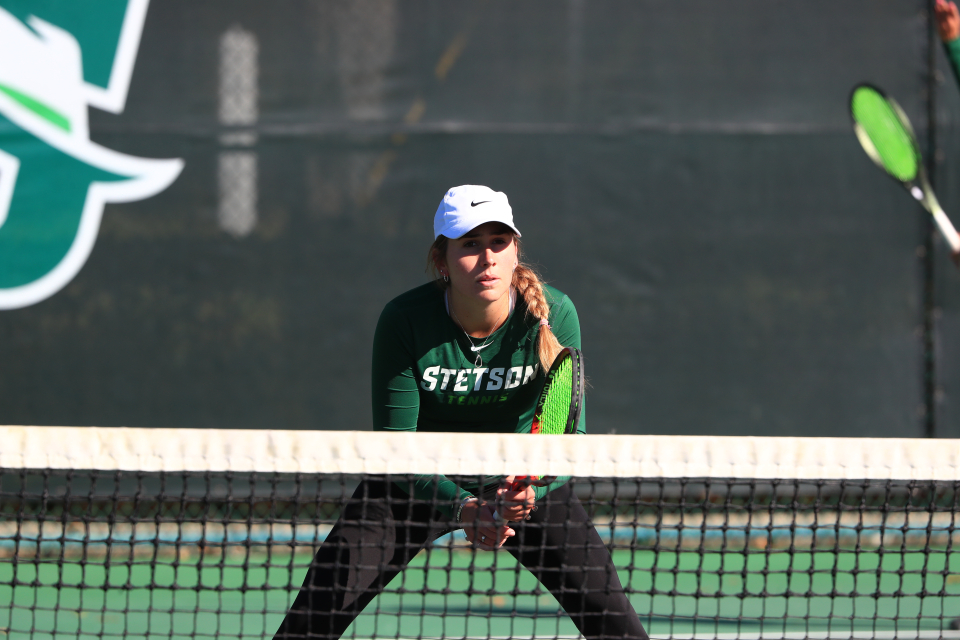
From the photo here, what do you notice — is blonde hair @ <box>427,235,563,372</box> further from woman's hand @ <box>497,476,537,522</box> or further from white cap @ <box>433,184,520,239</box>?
woman's hand @ <box>497,476,537,522</box>

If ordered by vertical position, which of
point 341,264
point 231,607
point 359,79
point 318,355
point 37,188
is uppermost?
point 359,79

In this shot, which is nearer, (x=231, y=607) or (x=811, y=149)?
(x=231, y=607)

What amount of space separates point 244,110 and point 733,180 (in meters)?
2.02

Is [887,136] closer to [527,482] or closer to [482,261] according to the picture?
[482,261]

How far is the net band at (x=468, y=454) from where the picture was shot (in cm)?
163

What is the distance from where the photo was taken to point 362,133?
351 centimetres

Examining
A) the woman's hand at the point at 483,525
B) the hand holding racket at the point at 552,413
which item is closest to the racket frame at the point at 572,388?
the hand holding racket at the point at 552,413

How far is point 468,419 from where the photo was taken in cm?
189

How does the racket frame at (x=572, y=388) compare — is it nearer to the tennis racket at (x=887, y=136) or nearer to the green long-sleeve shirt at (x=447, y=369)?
the green long-sleeve shirt at (x=447, y=369)

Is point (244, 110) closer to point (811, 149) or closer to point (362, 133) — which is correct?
point (362, 133)

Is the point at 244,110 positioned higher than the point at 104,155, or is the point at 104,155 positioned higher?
the point at 244,110

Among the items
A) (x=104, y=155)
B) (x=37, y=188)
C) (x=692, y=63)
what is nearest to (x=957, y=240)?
(x=692, y=63)

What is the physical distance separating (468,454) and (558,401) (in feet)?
0.95

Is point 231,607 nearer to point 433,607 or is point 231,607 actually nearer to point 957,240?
point 433,607
